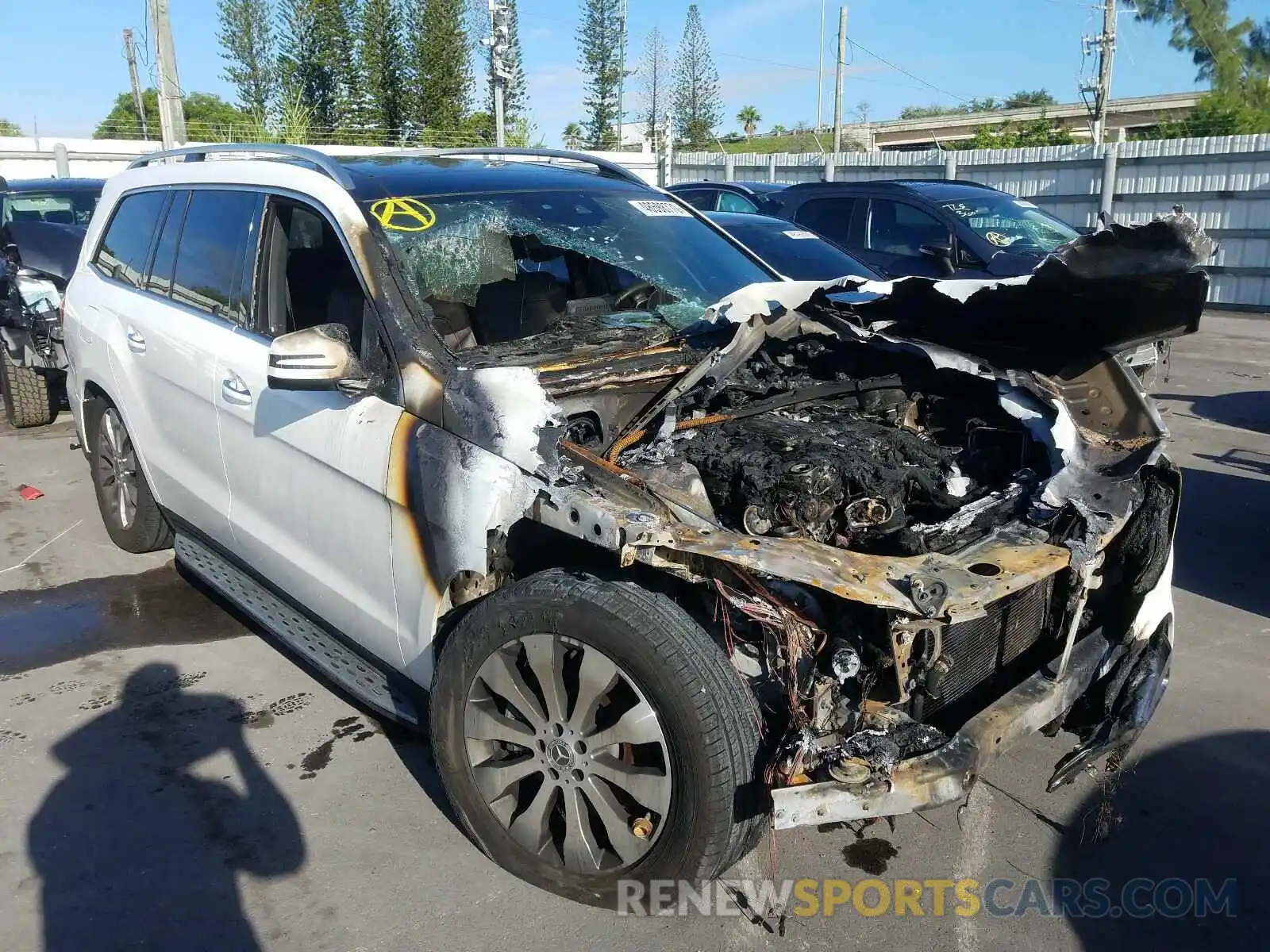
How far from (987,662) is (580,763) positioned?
1.22m

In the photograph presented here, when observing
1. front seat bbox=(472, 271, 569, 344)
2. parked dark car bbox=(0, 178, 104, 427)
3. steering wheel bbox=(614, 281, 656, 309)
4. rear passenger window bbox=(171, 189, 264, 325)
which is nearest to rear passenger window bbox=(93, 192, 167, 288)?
rear passenger window bbox=(171, 189, 264, 325)

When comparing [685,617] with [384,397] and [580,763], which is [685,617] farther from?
[384,397]

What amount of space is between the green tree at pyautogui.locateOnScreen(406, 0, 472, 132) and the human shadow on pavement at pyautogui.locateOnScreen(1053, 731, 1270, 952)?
4138cm

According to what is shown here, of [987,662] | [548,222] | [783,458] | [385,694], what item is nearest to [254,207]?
[548,222]

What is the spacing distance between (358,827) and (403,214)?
2.04 m

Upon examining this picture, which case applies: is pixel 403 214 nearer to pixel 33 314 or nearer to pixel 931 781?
pixel 931 781

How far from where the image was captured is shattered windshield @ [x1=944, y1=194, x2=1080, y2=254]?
9.84m

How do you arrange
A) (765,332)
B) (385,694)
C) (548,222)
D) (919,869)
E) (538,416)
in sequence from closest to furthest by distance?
(538,416), (919,869), (385,694), (765,332), (548,222)

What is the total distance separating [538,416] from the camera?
2.88 metres

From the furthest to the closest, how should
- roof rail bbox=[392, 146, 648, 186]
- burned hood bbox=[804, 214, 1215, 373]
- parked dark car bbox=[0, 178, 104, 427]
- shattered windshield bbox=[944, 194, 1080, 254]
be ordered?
shattered windshield bbox=[944, 194, 1080, 254] < parked dark car bbox=[0, 178, 104, 427] < roof rail bbox=[392, 146, 648, 186] < burned hood bbox=[804, 214, 1215, 373]

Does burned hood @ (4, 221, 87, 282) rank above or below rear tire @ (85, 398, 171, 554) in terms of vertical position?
above

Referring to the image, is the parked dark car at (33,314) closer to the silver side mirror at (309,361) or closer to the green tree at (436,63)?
the silver side mirror at (309,361)

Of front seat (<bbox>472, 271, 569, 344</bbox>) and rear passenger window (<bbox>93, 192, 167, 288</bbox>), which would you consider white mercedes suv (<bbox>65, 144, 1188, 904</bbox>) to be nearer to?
front seat (<bbox>472, 271, 569, 344</bbox>)

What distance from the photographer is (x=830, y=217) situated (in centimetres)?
1099
